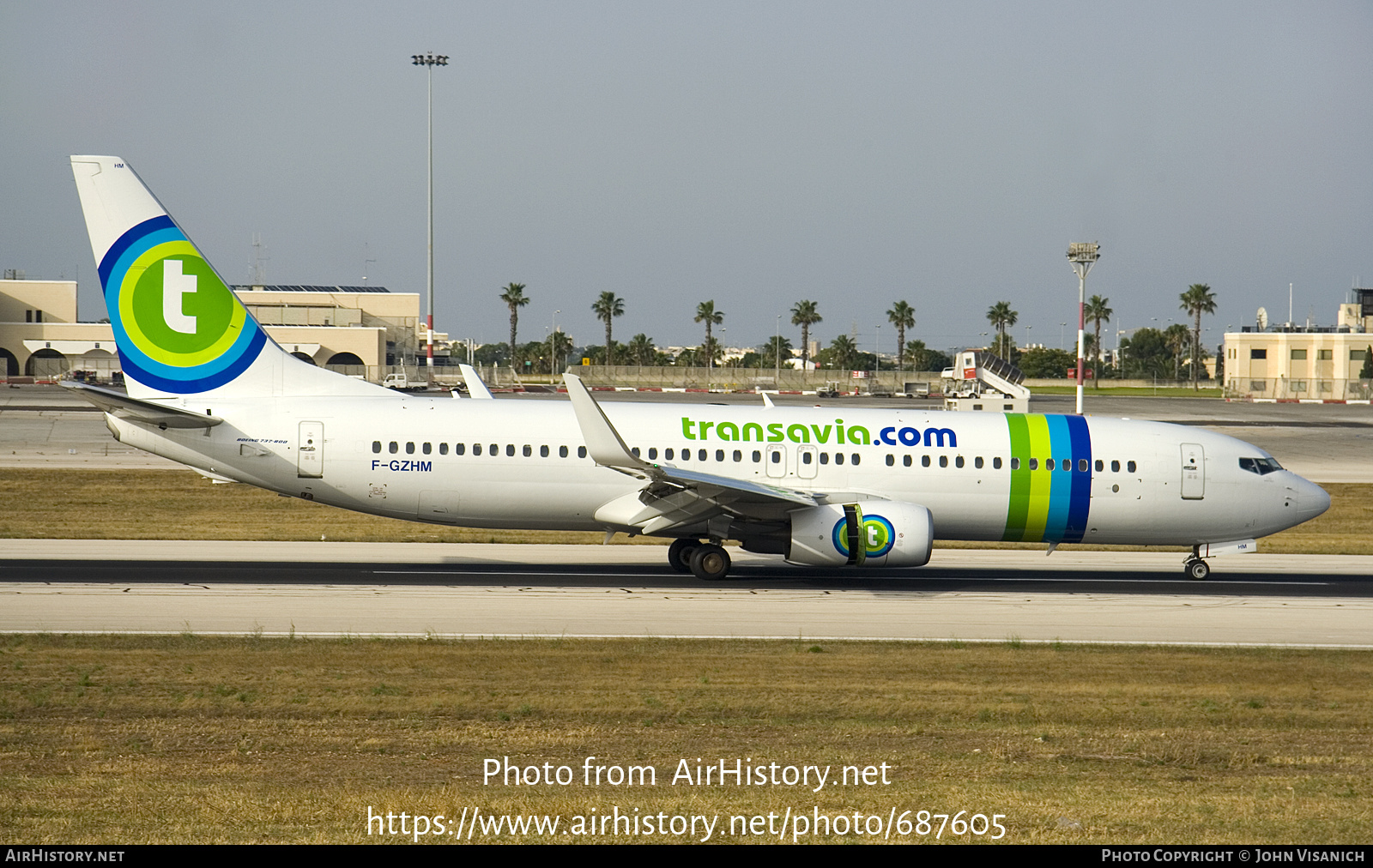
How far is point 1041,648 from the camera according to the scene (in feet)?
59.8

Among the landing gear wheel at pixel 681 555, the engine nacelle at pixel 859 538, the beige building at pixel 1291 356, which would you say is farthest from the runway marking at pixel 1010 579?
the beige building at pixel 1291 356

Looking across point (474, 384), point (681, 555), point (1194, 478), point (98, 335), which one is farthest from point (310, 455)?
point (98, 335)

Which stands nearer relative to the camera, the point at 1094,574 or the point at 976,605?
the point at 976,605

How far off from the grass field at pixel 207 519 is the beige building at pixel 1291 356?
96.5 metres

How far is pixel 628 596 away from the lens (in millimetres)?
22094

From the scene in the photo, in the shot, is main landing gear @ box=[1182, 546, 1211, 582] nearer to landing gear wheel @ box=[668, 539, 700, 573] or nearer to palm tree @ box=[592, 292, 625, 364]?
landing gear wheel @ box=[668, 539, 700, 573]

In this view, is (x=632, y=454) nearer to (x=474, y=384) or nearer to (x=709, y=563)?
(x=709, y=563)

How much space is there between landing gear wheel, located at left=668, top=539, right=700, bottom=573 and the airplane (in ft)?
0.11

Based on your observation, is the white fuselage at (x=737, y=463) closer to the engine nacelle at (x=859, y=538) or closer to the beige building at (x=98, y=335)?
the engine nacelle at (x=859, y=538)

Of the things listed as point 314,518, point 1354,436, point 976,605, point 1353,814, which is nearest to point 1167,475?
point 976,605

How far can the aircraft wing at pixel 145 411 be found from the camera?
22.2 metres

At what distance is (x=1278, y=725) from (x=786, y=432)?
12383 millimetres

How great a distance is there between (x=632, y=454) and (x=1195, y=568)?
1243 cm
